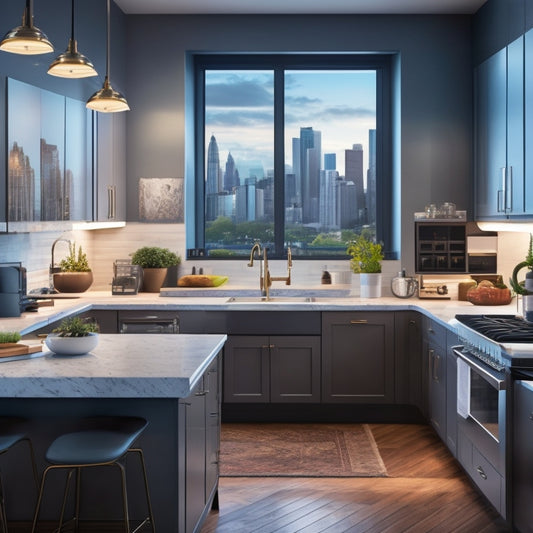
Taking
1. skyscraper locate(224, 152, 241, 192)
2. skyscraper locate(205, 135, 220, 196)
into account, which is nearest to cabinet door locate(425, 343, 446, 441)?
skyscraper locate(224, 152, 241, 192)

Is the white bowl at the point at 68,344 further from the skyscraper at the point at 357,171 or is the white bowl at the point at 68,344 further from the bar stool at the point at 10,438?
the skyscraper at the point at 357,171

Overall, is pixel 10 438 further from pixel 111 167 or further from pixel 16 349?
pixel 111 167

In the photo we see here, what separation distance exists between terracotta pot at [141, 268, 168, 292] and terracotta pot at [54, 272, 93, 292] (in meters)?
0.68

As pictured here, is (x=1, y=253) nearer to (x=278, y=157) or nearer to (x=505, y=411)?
(x=278, y=157)

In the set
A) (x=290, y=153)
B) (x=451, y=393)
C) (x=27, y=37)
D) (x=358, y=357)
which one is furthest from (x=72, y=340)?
(x=290, y=153)

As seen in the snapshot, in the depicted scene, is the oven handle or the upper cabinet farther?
the upper cabinet

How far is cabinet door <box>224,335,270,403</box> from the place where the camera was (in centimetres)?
605

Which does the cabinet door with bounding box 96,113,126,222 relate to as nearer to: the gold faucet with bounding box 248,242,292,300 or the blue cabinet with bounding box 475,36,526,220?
the gold faucet with bounding box 248,242,292,300

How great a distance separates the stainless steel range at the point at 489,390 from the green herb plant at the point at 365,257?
176 cm

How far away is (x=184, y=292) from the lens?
648 centimetres

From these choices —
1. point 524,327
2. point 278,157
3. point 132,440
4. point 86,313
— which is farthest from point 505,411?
point 278,157

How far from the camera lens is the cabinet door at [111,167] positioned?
6.10 metres

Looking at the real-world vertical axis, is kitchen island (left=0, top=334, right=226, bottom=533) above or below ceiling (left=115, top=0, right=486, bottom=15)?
below

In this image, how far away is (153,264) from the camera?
21.9ft
